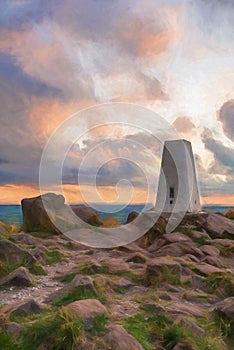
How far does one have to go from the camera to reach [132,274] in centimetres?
1464

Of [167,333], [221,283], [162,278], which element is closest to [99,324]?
[167,333]

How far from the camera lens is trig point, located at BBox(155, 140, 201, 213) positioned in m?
31.8

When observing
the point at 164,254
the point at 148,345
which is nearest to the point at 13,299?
the point at 148,345

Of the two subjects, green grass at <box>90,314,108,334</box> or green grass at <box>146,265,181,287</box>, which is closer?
green grass at <box>90,314,108,334</box>

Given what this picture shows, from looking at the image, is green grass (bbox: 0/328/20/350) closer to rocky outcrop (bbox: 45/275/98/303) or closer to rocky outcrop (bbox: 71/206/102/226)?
rocky outcrop (bbox: 45/275/98/303)

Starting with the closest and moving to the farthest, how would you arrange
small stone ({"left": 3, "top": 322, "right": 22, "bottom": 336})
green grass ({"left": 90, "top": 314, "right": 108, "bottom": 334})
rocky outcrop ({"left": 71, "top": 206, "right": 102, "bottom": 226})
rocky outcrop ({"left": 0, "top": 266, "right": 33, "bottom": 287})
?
small stone ({"left": 3, "top": 322, "right": 22, "bottom": 336}), green grass ({"left": 90, "top": 314, "right": 108, "bottom": 334}), rocky outcrop ({"left": 0, "top": 266, "right": 33, "bottom": 287}), rocky outcrop ({"left": 71, "top": 206, "right": 102, "bottom": 226})

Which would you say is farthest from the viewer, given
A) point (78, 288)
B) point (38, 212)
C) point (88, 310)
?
point (38, 212)

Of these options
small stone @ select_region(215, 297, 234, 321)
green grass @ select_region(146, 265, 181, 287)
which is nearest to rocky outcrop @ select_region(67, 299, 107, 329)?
small stone @ select_region(215, 297, 234, 321)

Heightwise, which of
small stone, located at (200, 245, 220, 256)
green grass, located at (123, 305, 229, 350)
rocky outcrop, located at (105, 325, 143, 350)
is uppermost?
small stone, located at (200, 245, 220, 256)

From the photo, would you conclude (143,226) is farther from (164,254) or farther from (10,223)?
(10,223)

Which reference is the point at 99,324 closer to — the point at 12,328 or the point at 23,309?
the point at 12,328

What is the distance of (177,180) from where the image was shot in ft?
106

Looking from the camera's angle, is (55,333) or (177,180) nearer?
(55,333)

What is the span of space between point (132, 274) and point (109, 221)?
15800 millimetres
